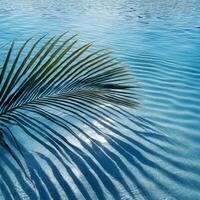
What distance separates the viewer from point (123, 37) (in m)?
9.12

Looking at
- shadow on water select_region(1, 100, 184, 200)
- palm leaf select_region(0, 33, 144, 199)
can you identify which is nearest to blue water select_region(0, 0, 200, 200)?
shadow on water select_region(1, 100, 184, 200)

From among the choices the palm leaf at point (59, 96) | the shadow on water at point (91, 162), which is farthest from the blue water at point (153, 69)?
the palm leaf at point (59, 96)

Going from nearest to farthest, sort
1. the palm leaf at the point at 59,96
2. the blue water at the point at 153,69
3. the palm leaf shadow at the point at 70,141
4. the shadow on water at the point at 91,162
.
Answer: the palm leaf at the point at 59,96, the palm leaf shadow at the point at 70,141, the shadow on water at the point at 91,162, the blue water at the point at 153,69

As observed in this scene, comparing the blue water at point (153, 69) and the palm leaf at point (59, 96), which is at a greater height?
the palm leaf at point (59, 96)

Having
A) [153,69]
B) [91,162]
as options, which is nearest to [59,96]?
[91,162]

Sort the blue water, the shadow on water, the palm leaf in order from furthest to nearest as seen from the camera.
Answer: the blue water
the shadow on water
the palm leaf

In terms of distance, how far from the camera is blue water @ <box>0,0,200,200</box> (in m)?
2.64

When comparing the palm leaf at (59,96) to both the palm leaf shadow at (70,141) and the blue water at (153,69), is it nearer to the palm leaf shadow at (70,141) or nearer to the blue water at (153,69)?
the palm leaf shadow at (70,141)

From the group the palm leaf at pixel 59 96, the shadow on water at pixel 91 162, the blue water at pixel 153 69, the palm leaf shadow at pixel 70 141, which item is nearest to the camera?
the palm leaf at pixel 59 96

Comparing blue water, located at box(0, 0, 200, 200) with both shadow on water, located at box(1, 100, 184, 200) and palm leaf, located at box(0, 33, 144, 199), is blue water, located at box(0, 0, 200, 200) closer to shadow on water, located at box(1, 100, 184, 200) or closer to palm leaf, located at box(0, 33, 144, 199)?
shadow on water, located at box(1, 100, 184, 200)

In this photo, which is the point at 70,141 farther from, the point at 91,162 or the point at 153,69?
the point at 153,69

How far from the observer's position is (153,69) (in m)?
5.99

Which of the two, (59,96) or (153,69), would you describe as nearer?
(59,96)

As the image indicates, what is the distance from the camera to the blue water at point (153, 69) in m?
2.64
